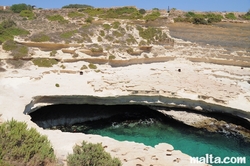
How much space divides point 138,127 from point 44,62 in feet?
32.6

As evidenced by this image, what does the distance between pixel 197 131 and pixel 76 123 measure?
28.3 ft

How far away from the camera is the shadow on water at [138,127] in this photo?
1630cm

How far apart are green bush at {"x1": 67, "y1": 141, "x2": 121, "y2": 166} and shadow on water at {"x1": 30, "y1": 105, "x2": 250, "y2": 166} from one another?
7449mm

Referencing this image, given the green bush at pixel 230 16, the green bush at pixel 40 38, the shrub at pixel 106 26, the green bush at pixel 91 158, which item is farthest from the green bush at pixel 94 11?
the green bush at pixel 91 158

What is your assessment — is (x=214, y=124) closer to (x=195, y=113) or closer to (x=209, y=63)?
(x=195, y=113)

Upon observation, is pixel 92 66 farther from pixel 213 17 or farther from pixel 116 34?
pixel 213 17

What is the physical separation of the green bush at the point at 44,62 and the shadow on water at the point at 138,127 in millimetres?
4205

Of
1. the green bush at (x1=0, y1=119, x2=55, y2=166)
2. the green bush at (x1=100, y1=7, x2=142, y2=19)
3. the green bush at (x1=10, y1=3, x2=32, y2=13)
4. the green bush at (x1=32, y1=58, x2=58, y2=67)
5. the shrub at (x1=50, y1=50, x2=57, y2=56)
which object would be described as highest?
the green bush at (x1=10, y1=3, x2=32, y2=13)

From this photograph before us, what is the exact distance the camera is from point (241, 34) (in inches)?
1232

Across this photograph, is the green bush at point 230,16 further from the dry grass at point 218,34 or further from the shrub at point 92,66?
the shrub at point 92,66

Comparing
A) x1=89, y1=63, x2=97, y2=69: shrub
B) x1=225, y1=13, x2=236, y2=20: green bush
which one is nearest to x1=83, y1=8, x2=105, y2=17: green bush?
x1=89, y1=63, x2=97, y2=69: shrub

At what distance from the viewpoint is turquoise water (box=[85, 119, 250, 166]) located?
1591 cm

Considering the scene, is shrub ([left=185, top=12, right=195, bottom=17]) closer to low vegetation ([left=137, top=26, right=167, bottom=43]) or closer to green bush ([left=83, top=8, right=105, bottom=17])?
low vegetation ([left=137, top=26, right=167, bottom=43])

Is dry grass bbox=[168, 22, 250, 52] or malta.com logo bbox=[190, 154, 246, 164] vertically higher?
dry grass bbox=[168, 22, 250, 52]
